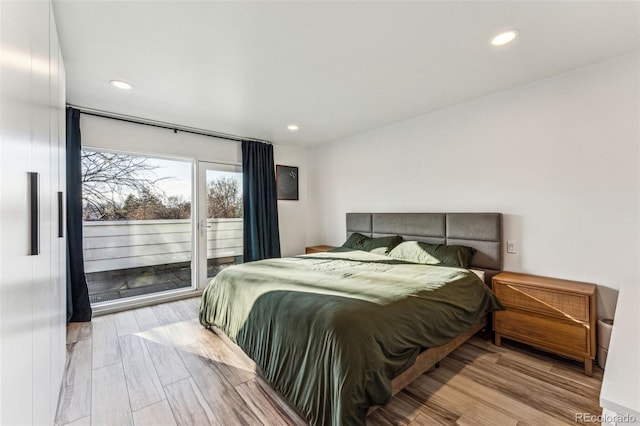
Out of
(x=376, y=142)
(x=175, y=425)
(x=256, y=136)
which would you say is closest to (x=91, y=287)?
(x=175, y=425)

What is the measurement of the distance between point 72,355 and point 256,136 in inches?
136

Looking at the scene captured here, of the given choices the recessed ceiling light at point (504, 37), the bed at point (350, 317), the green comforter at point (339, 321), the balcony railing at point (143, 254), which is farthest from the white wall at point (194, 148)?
the recessed ceiling light at point (504, 37)

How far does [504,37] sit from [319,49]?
1.34 meters

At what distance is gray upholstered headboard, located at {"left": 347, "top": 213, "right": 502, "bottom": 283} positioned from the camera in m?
2.85

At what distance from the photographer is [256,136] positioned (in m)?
4.48

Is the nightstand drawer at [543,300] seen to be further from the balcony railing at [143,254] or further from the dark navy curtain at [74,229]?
the dark navy curtain at [74,229]

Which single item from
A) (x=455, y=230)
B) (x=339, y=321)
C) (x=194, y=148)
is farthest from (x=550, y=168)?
(x=194, y=148)

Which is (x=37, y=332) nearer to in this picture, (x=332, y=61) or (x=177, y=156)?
(x=332, y=61)

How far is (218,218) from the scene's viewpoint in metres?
4.36

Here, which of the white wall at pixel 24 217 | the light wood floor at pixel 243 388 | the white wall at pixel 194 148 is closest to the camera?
the white wall at pixel 24 217

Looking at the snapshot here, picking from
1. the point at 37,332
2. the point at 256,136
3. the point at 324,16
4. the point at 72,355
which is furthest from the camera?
the point at 256,136

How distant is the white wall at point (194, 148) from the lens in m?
3.36

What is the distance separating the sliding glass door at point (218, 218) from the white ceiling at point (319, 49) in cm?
128

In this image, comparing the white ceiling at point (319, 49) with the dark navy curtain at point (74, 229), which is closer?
the white ceiling at point (319, 49)
